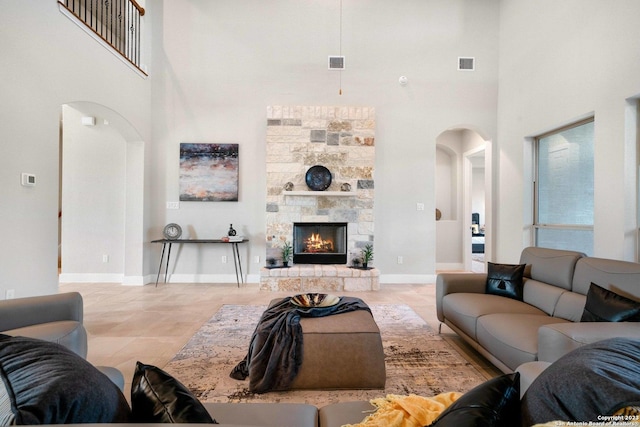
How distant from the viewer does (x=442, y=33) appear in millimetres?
5484

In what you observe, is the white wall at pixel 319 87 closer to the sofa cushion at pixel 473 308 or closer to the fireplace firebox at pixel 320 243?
the fireplace firebox at pixel 320 243

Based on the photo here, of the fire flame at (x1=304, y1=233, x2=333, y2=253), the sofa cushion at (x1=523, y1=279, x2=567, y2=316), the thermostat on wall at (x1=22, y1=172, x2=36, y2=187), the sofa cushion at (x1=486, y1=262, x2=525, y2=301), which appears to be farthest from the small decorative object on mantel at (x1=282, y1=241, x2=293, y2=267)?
the sofa cushion at (x1=523, y1=279, x2=567, y2=316)

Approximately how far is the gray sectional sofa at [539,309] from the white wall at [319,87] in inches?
99.4

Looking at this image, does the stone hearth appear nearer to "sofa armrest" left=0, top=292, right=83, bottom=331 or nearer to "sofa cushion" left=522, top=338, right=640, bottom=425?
"sofa armrest" left=0, top=292, right=83, bottom=331

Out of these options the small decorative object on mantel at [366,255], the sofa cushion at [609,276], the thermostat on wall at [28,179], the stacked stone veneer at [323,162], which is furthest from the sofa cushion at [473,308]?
the thermostat on wall at [28,179]

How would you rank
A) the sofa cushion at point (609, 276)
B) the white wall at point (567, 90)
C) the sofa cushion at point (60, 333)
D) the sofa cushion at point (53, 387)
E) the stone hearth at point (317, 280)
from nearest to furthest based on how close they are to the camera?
the sofa cushion at point (53, 387), the sofa cushion at point (60, 333), the sofa cushion at point (609, 276), the white wall at point (567, 90), the stone hearth at point (317, 280)

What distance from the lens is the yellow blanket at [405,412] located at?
42.3 inches

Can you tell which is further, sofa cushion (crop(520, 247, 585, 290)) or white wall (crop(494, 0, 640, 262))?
white wall (crop(494, 0, 640, 262))

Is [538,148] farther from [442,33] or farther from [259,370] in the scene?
[259,370]

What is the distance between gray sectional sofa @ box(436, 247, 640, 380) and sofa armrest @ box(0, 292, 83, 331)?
8.85ft

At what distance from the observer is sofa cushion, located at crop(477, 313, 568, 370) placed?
1.89 metres

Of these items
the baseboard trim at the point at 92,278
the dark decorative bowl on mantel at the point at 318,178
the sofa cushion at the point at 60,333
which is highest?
the dark decorative bowl on mantel at the point at 318,178

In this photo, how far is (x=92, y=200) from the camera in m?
5.31

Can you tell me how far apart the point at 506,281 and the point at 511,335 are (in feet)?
3.33
